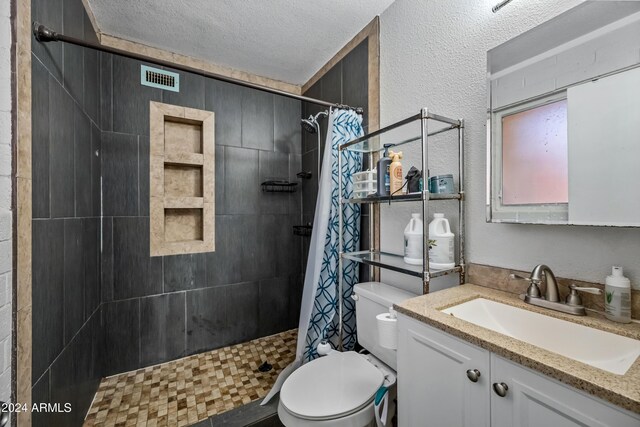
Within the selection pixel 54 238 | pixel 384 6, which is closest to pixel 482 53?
pixel 384 6

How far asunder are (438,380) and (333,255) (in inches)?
39.7

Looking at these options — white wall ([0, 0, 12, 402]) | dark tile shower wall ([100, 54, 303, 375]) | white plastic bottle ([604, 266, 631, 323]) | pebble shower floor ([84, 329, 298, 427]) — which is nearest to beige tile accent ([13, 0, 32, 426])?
white wall ([0, 0, 12, 402])

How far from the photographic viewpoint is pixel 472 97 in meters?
1.19

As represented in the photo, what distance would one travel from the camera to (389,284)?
160 centimetres

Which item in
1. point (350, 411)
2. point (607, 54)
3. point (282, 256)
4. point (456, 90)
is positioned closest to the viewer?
point (607, 54)

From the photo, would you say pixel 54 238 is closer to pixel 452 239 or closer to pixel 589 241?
pixel 452 239

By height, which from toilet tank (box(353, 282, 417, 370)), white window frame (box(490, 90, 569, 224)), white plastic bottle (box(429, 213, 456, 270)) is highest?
white window frame (box(490, 90, 569, 224))

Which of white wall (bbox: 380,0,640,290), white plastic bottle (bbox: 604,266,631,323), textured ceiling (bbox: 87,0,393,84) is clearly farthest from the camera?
textured ceiling (bbox: 87,0,393,84)

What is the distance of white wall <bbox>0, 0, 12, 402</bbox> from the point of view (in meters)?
0.82

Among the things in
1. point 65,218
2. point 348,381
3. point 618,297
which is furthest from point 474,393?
point 65,218

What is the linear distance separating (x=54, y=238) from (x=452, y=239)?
1.71 metres

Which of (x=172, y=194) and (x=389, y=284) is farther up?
(x=172, y=194)

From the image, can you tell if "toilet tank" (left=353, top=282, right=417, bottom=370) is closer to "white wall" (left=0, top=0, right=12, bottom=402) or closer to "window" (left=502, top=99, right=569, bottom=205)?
"window" (left=502, top=99, right=569, bottom=205)

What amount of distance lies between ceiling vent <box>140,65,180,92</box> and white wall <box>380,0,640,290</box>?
5.12 ft
